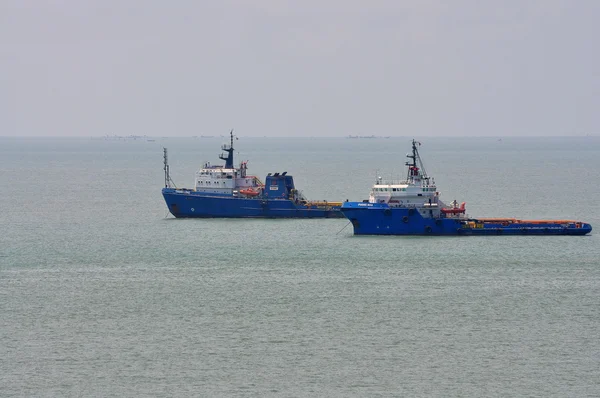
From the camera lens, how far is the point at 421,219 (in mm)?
93000

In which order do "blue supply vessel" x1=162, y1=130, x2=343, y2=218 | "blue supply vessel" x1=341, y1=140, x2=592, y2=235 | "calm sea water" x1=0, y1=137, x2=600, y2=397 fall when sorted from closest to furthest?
"calm sea water" x1=0, y1=137, x2=600, y2=397, "blue supply vessel" x1=341, y1=140, x2=592, y2=235, "blue supply vessel" x1=162, y1=130, x2=343, y2=218

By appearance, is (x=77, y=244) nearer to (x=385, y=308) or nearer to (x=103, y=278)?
(x=103, y=278)

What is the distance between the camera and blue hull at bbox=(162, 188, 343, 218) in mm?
110688

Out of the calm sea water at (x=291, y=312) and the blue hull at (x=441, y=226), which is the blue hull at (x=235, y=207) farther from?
the blue hull at (x=441, y=226)

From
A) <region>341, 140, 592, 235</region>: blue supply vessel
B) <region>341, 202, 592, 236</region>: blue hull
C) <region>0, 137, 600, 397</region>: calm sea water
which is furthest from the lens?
<region>341, 140, 592, 235</region>: blue supply vessel

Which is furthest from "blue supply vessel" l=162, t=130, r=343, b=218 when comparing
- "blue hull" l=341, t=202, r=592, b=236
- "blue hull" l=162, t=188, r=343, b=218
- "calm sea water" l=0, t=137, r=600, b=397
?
"blue hull" l=341, t=202, r=592, b=236

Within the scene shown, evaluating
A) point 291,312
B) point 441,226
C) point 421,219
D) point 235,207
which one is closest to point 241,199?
point 235,207

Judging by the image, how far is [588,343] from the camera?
55375mm

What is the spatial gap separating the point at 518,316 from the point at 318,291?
46.0ft

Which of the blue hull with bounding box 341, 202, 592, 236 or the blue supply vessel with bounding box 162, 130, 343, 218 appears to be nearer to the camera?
the blue hull with bounding box 341, 202, 592, 236

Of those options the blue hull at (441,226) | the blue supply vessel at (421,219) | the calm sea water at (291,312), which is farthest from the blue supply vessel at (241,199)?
the blue hull at (441,226)

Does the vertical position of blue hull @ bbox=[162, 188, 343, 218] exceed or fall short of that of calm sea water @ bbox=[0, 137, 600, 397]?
it exceeds it

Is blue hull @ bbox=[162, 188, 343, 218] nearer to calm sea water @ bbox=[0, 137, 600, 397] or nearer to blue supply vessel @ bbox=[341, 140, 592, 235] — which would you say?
calm sea water @ bbox=[0, 137, 600, 397]

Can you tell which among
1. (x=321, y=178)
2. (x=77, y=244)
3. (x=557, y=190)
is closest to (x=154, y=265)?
(x=77, y=244)
